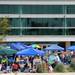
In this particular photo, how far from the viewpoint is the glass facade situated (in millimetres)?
67375

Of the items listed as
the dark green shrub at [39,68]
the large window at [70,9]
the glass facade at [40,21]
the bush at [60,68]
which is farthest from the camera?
the large window at [70,9]

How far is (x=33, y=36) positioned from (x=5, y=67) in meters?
37.2

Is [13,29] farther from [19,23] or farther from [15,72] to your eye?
[15,72]

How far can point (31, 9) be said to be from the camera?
67.7 m

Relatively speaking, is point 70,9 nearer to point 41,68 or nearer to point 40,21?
point 40,21

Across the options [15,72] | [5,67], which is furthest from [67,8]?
[15,72]

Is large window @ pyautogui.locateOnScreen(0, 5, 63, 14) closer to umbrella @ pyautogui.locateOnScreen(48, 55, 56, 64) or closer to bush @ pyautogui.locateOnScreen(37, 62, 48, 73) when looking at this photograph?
umbrella @ pyautogui.locateOnScreen(48, 55, 56, 64)

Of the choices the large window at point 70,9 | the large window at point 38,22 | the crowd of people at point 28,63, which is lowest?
the crowd of people at point 28,63

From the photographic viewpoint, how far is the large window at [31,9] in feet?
221

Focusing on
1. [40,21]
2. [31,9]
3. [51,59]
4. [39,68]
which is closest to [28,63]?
[51,59]

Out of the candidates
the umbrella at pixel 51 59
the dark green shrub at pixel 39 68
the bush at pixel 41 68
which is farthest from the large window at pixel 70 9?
the dark green shrub at pixel 39 68

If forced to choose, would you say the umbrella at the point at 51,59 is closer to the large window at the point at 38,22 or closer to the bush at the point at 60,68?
the bush at the point at 60,68

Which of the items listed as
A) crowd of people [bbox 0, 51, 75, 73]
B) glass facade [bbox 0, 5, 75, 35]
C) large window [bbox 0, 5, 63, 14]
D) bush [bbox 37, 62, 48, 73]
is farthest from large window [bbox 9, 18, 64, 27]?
bush [bbox 37, 62, 48, 73]

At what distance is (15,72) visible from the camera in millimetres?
25422
